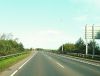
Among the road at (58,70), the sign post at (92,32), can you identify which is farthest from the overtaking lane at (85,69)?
the sign post at (92,32)

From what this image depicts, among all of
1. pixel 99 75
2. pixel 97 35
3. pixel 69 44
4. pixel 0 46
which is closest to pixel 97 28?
pixel 97 35

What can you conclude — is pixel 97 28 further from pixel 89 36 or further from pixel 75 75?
pixel 75 75

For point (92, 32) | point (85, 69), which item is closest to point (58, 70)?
point (85, 69)

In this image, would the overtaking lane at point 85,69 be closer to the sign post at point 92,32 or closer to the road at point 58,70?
the road at point 58,70

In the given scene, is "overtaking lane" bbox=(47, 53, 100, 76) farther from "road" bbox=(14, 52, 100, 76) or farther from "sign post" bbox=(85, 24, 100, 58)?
"sign post" bbox=(85, 24, 100, 58)

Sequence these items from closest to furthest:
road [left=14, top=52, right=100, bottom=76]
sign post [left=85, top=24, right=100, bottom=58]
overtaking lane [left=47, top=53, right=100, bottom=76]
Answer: road [left=14, top=52, right=100, bottom=76] → overtaking lane [left=47, top=53, right=100, bottom=76] → sign post [left=85, top=24, right=100, bottom=58]

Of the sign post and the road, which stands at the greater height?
the sign post

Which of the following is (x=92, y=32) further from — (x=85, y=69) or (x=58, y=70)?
(x=58, y=70)

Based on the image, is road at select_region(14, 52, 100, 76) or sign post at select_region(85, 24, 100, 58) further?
sign post at select_region(85, 24, 100, 58)

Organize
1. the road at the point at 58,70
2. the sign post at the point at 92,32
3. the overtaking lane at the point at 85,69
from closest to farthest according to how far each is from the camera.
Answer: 1. the road at the point at 58,70
2. the overtaking lane at the point at 85,69
3. the sign post at the point at 92,32

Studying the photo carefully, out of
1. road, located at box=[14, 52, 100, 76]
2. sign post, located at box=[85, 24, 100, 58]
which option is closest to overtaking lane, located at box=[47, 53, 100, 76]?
road, located at box=[14, 52, 100, 76]

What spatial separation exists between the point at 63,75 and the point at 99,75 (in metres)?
2.54

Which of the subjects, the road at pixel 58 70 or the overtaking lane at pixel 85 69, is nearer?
the road at pixel 58 70

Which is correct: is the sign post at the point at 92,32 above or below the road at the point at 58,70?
above
